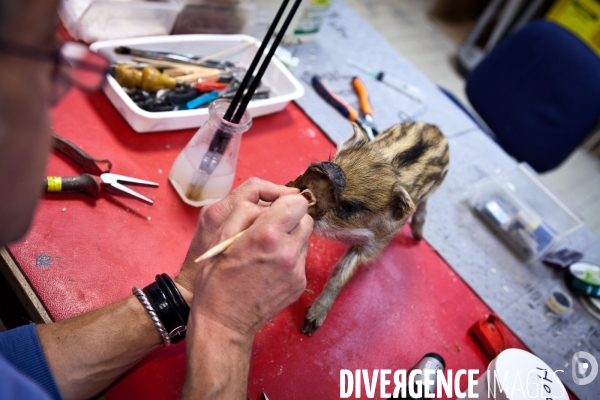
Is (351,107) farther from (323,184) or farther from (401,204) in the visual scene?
(323,184)

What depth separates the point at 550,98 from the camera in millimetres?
2449

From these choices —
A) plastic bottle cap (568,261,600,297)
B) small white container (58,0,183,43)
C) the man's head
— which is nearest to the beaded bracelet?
the man's head

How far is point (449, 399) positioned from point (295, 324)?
0.48 meters

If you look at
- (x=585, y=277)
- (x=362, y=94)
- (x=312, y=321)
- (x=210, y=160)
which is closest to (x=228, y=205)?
(x=210, y=160)

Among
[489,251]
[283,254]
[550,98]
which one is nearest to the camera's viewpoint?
[283,254]

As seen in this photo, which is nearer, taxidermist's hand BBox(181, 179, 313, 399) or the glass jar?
taxidermist's hand BBox(181, 179, 313, 399)

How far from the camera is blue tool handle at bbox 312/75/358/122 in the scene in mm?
1940

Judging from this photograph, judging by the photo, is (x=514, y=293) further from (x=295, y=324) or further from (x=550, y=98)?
(x=550, y=98)

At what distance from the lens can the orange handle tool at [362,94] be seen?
1995 mm

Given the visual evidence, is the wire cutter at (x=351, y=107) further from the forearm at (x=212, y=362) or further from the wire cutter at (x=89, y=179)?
the forearm at (x=212, y=362)

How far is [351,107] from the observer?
1992 millimetres

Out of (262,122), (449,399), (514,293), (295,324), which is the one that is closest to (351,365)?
(295,324)

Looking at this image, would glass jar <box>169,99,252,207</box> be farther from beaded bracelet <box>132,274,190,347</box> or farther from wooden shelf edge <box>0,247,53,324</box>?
wooden shelf edge <box>0,247,53,324</box>

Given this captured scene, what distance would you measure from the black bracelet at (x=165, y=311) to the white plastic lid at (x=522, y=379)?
0.76m
